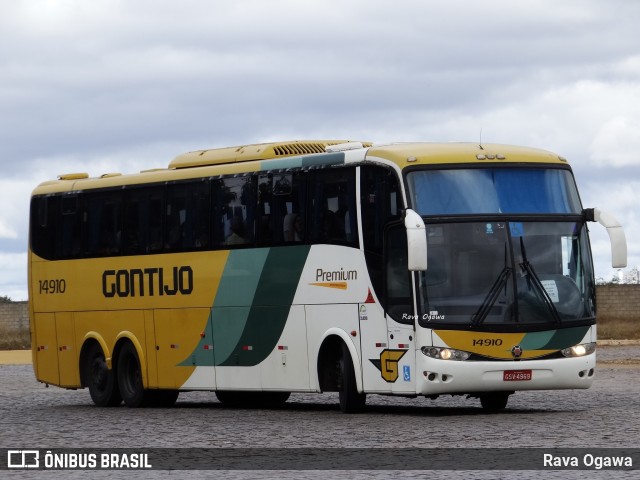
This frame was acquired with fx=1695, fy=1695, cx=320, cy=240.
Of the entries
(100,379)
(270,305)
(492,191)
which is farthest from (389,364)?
(100,379)

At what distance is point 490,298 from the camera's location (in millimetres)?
21828

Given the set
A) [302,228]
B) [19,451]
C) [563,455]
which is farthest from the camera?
[302,228]

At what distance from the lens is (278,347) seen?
24.9 m

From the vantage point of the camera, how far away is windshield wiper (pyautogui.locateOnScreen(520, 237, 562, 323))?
22078 mm

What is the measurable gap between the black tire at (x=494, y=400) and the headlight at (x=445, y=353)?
2.31 metres

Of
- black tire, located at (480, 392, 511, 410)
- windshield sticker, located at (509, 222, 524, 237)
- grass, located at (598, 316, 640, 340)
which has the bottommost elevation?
grass, located at (598, 316, 640, 340)

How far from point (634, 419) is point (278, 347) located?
600 cm

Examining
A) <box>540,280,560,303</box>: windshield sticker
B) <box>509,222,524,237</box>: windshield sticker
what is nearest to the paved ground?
<box>540,280,560,303</box>: windshield sticker

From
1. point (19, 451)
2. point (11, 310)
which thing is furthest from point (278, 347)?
point (11, 310)

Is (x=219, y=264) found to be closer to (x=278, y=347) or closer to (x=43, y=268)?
(x=278, y=347)

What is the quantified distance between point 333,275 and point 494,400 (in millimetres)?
2973

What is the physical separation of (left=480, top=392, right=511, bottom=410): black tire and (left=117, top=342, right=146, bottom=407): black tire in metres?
6.52

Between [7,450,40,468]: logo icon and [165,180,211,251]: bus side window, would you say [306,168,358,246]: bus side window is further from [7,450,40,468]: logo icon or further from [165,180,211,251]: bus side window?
[7,450,40,468]: logo icon

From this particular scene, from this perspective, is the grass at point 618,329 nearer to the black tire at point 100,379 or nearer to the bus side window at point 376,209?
the black tire at point 100,379
